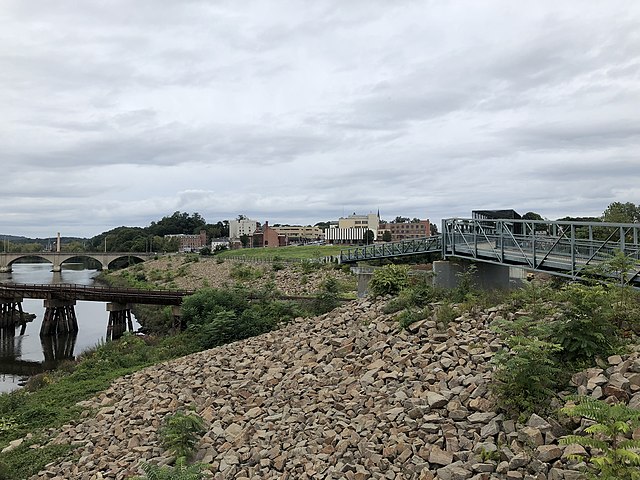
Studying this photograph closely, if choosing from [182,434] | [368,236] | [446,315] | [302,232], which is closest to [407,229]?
[368,236]

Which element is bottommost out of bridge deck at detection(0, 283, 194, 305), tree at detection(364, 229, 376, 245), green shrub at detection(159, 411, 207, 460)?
green shrub at detection(159, 411, 207, 460)

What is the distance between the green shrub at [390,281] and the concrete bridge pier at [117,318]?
978 inches

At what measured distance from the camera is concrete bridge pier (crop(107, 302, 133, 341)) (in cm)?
3562

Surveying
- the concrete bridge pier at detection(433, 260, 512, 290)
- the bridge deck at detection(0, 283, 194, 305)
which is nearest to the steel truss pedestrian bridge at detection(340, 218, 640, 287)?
the concrete bridge pier at detection(433, 260, 512, 290)

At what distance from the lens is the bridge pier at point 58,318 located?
37.1 m

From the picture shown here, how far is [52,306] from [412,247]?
27718 mm

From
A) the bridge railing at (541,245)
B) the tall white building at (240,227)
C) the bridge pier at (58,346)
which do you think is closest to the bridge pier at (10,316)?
A: the bridge pier at (58,346)

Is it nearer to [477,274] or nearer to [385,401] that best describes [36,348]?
[477,274]

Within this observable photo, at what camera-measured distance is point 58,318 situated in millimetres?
37500

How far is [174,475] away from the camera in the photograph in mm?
8219

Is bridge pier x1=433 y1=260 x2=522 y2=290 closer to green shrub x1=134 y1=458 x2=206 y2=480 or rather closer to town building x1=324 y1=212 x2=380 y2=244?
green shrub x1=134 y1=458 x2=206 y2=480

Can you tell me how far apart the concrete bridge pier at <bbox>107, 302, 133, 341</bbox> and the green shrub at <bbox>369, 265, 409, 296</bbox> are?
81.5 feet

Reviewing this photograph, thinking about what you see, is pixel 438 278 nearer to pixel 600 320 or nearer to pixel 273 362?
pixel 273 362

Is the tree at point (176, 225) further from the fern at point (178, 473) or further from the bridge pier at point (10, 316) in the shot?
the fern at point (178, 473)
